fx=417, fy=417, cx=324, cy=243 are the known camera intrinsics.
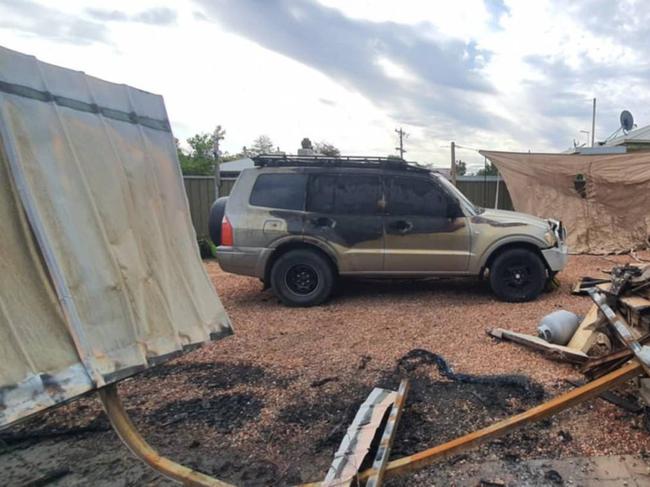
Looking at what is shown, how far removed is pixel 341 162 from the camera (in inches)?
244

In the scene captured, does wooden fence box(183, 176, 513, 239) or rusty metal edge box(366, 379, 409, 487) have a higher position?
wooden fence box(183, 176, 513, 239)

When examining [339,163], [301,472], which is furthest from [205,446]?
[339,163]

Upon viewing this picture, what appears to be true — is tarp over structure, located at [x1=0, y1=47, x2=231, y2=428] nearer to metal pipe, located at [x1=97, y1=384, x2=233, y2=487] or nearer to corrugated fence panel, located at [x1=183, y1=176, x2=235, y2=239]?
metal pipe, located at [x1=97, y1=384, x2=233, y2=487]

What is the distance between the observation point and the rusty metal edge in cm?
210

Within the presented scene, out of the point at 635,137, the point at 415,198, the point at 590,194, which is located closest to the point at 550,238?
the point at 415,198

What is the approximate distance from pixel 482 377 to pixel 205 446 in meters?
2.30

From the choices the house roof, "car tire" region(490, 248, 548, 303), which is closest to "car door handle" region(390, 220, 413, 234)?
"car tire" region(490, 248, 548, 303)

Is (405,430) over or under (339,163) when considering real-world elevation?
under

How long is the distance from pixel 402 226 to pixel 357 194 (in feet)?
2.63

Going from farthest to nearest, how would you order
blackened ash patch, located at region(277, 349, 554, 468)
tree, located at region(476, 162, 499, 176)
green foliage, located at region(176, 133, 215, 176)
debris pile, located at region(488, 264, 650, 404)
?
1. green foliage, located at region(176, 133, 215, 176)
2. tree, located at region(476, 162, 499, 176)
3. debris pile, located at region(488, 264, 650, 404)
4. blackened ash patch, located at region(277, 349, 554, 468)

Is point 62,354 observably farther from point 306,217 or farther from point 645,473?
point 306,217

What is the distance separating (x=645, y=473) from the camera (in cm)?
240

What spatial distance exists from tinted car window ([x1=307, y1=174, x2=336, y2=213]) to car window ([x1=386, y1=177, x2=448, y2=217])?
0.83 m

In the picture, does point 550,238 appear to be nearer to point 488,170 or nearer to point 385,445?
point 385,445
